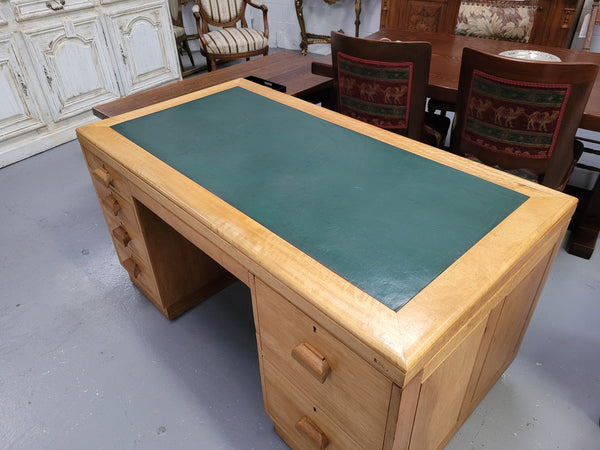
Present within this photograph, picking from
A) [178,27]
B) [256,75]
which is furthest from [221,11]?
[256,75]

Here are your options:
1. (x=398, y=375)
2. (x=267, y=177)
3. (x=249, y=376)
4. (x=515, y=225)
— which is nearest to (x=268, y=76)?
(x=267, y=177)

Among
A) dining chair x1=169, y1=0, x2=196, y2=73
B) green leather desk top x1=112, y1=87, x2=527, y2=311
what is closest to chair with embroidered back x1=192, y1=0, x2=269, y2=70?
dining chair x1=169, y1=0, x2=196, y2=73

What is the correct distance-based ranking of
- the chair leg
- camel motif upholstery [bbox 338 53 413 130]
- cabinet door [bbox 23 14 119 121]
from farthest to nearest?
the chair leg < cabinet door [bbox 23 14 119 121] < camel motif upholstery [bbox 338 53 413 130]

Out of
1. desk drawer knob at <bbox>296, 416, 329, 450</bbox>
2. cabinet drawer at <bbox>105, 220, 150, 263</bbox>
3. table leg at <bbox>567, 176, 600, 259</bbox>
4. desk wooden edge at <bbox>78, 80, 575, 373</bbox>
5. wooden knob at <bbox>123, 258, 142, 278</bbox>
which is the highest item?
desk wooden edge at <bbox>78, 80, 575, 373</bbox>

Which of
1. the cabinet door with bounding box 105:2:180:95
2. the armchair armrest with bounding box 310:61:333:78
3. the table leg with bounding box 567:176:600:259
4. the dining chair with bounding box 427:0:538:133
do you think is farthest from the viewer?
the cabinet door with bounding box 105:2:180:95

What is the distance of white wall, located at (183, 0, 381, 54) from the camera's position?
14.2 ft

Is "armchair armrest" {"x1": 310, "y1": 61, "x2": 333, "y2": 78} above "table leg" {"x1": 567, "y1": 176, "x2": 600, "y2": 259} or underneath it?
above

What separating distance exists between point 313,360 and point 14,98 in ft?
9.51

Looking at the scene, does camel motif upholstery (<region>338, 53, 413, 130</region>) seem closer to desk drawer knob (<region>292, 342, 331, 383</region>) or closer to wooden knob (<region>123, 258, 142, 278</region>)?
wooden knob (<region>123, 258, 142, 278</region>)

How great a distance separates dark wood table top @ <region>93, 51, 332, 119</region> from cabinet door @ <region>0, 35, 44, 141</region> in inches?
41.5

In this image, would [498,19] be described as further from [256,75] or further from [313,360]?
[313,360]

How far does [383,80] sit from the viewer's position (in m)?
1.72

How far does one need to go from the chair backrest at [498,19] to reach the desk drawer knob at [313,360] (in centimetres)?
257

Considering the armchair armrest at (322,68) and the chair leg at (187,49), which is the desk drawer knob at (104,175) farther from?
the chair leg at (187,49)
